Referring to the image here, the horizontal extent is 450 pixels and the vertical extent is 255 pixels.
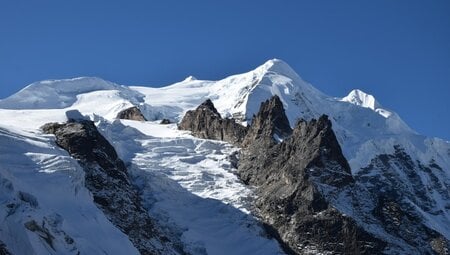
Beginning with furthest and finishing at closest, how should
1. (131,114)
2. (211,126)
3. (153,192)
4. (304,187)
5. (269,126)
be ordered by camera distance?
(131,114), (211,126), (269,126), (153,192), (304,187)

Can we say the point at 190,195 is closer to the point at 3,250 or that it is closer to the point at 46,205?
the point at 46,205

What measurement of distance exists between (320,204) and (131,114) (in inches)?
2653

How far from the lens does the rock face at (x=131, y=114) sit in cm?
17738

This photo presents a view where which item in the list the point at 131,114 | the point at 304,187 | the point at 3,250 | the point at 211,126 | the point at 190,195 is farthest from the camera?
the point at 131,114

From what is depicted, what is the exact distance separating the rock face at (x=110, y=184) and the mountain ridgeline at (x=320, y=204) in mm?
14418

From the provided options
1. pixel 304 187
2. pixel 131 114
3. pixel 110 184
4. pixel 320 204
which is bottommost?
pixel 320 204

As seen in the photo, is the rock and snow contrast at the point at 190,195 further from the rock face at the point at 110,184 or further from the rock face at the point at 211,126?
the rock face at the point at 211,126

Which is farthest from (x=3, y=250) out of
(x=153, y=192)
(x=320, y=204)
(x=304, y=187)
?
(x=304, y=187)

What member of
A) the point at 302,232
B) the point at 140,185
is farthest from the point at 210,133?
the point at 302,232

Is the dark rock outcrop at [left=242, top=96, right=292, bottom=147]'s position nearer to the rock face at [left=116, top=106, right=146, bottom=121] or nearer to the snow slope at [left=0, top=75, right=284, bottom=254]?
the snow slope at [left=0, top=75, right=284, bottom=254]

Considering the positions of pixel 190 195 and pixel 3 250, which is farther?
pixel 190 195

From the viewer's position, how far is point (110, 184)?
112 metres

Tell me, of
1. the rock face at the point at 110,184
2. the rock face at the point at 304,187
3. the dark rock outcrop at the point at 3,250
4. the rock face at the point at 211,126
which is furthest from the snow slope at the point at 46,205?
the rock face at the point at 211,126

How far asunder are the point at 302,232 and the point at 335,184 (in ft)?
28.7
